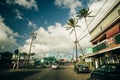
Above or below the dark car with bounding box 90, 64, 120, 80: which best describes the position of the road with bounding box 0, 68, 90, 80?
below

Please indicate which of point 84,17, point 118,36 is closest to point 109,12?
point 118,36

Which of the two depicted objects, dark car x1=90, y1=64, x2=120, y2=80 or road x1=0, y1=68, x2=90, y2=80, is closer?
dark car x1=90, y1=64, x2=120, y2=80

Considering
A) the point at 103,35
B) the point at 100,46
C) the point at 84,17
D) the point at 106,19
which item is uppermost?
the point at 84,17

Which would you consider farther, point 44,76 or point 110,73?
point 44,76

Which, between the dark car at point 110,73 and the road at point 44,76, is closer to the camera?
the dark car at point 110,73

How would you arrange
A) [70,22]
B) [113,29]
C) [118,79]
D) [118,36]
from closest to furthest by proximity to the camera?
[118,79]
[118,36]
[113,29]
[70,22]

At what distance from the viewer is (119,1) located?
18.8 metres

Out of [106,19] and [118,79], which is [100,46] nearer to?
[106,19]

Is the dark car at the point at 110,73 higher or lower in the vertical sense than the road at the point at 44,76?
higher

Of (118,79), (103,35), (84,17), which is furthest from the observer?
(84,17)

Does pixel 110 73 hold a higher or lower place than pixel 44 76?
higher

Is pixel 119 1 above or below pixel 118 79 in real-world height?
above

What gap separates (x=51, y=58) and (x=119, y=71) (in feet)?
363

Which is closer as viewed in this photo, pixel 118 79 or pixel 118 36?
pixel 118 79
